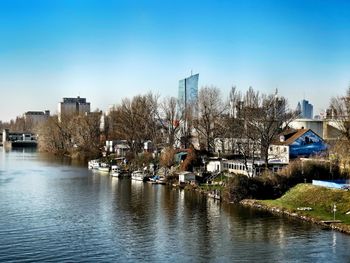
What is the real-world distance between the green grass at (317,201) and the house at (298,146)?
13638mm

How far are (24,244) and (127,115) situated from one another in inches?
2232

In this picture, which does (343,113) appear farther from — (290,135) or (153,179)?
(153,179)

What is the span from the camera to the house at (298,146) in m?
54.8

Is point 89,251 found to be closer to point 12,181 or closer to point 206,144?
point 12,181

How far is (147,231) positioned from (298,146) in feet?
93.2

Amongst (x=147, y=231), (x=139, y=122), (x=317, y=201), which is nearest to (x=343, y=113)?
(x=317, y=201)

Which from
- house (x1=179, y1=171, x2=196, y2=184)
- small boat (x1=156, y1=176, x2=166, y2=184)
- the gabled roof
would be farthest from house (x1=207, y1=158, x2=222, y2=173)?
the gabled roof

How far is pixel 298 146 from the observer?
55.1 meters

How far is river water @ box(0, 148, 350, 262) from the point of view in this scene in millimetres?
26078

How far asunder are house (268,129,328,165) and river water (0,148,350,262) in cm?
1325

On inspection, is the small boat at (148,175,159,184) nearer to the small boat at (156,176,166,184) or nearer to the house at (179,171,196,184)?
the small boat at (156,176,166,184)

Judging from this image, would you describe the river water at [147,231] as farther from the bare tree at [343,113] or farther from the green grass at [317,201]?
the bare tree at [343,113]

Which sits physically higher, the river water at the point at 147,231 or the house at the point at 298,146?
the house at the point at 298,146

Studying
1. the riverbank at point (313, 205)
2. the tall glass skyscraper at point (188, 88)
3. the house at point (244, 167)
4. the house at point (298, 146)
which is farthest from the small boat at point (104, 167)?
the riverbank at point (313, 205)
